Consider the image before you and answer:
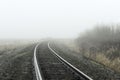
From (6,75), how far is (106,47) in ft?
38.6

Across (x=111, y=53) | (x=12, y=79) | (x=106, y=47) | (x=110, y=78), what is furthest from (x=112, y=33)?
(x=12, y=79)

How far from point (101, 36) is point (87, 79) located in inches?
698

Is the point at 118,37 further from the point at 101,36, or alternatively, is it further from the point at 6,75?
the point at 6,75

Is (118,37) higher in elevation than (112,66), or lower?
higher

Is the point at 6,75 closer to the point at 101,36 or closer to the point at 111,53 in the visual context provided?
the point at 111,53

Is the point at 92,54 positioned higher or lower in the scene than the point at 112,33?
lower

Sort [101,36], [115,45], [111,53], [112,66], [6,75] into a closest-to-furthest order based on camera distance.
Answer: [6,75] → [112,66] → [111,53] → [115,45] → [101,36]

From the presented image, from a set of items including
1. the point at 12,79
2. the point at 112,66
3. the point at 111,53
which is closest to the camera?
the point at 12,79

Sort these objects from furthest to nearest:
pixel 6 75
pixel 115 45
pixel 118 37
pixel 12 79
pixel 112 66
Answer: pixel 118 37
pixel 115 45
pixel 112 66
pixel 6 75
pixel 12 79

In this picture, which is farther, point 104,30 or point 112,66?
point 104,30

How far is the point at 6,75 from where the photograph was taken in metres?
11.0

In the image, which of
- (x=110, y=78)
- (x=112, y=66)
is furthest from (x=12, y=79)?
(x=112, y=66)

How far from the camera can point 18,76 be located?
10578mm

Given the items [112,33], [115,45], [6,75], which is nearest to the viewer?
[6,75]
